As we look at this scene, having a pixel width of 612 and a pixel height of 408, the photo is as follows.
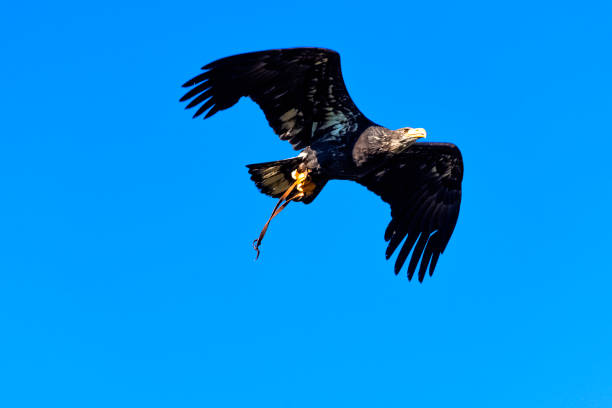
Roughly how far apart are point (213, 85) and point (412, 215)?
4.48 m

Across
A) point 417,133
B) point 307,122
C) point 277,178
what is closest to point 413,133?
point 417,133

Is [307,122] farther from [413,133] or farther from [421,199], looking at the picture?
[421,199]

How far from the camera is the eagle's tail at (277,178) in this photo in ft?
→ 41.1

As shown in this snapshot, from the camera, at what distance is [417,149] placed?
44.9ft

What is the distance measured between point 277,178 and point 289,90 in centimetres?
146

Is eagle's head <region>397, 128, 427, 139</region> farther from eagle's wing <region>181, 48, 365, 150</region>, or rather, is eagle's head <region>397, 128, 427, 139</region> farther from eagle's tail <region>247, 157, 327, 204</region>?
eagle's tail <region>247, 157, 327, 204</region>

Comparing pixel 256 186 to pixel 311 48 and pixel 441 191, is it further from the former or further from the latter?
pixel 441 191

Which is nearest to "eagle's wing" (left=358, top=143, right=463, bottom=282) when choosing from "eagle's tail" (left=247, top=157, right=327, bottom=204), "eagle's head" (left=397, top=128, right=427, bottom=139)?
"eagle's tail" (left=247, top=157, right=327, bottom=204)

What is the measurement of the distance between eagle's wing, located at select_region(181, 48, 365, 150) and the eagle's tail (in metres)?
0.32

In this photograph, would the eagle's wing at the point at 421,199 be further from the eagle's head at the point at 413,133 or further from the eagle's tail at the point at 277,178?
the eagle's head at the point at 413,133

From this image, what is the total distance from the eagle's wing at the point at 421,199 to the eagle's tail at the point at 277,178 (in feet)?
4.53

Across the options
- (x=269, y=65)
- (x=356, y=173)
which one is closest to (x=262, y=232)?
(x=356, y=173)

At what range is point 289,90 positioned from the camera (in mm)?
12016

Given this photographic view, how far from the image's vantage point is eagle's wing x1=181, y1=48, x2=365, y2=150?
11.6 metres
